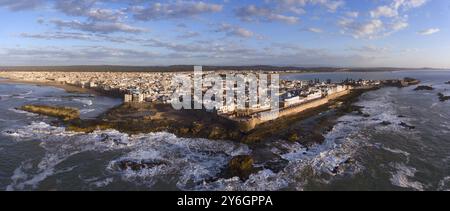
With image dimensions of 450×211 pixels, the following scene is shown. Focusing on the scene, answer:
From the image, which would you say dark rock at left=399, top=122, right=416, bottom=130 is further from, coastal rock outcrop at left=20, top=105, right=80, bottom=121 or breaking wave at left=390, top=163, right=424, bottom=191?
coastal rock outcrop at left=20, top=105, right=80, bottom=121

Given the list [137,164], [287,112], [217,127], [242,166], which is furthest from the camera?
[287,112]

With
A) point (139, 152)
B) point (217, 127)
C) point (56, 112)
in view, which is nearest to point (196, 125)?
point (217, 127)

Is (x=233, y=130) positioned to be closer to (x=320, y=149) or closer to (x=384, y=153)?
(x=320, y=149)

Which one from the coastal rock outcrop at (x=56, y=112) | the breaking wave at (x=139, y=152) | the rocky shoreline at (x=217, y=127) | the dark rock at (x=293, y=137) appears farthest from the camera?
the coastal rock outcrop at (x=56, y=112)

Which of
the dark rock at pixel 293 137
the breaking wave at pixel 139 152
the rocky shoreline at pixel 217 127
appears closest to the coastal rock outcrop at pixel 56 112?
the rocky shoreline at pixel 217 127

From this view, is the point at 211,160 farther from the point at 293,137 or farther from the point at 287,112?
the point at 287,112

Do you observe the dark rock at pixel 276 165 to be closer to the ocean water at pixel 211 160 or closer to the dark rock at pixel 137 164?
the ocean water at pixel 211 160

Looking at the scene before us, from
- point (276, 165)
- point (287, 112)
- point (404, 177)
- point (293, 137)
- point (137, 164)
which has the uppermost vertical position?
point (287, 112)

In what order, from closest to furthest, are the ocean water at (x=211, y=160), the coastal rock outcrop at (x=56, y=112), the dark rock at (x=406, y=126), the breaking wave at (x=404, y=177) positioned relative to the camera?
1. the breaking wave at (x=404, y=177)
2. the ocean water at (x=211, y=160)
3. the dark rock at (x=406, y=126)
4. the coastal rock outcrop at (x=56, y=112)
